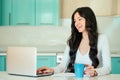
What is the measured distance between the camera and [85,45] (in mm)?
2268

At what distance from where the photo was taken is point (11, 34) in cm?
468

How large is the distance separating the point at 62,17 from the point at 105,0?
33.1 inches

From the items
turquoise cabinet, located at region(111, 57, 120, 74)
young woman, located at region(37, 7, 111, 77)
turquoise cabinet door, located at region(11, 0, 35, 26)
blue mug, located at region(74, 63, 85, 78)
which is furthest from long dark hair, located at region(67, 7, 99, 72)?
turquoise cabinet door, located at region(11, 0, 35, 26)

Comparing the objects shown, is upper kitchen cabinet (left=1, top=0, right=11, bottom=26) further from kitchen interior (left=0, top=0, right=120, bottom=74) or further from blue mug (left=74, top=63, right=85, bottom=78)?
blue mug (left=74, top=63, right=85, bottom=78)

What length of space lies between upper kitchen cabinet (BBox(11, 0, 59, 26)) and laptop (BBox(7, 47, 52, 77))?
2.40 meters

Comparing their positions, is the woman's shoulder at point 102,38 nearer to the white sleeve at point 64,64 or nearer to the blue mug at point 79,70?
the white sleeve at point 64,64

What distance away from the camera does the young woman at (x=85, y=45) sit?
2143 millimetres

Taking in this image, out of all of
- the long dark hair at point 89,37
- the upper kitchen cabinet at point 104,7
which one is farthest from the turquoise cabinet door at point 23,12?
the long dark hair at point 89,37

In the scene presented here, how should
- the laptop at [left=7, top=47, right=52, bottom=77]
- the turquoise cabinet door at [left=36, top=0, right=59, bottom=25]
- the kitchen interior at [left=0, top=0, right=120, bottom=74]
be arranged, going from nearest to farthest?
the laptop at [left=7, top=47, right=52, bottom=77]
the kitchen interior at [left=0, top=0, right=120, bottom=74]
the turquoise cabinet door at [left=36, top=0, right=59, bottom=25]

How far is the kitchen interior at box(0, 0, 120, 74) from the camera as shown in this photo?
4.11 meters

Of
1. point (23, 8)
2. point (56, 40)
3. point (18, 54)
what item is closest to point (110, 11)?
point (56, 40)

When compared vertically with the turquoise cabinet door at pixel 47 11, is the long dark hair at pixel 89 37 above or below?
below

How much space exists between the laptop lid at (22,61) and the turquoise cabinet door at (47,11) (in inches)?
94.4

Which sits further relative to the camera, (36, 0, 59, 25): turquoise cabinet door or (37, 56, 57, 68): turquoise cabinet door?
(36, 0, 59, 25): turquoise cabinet door
